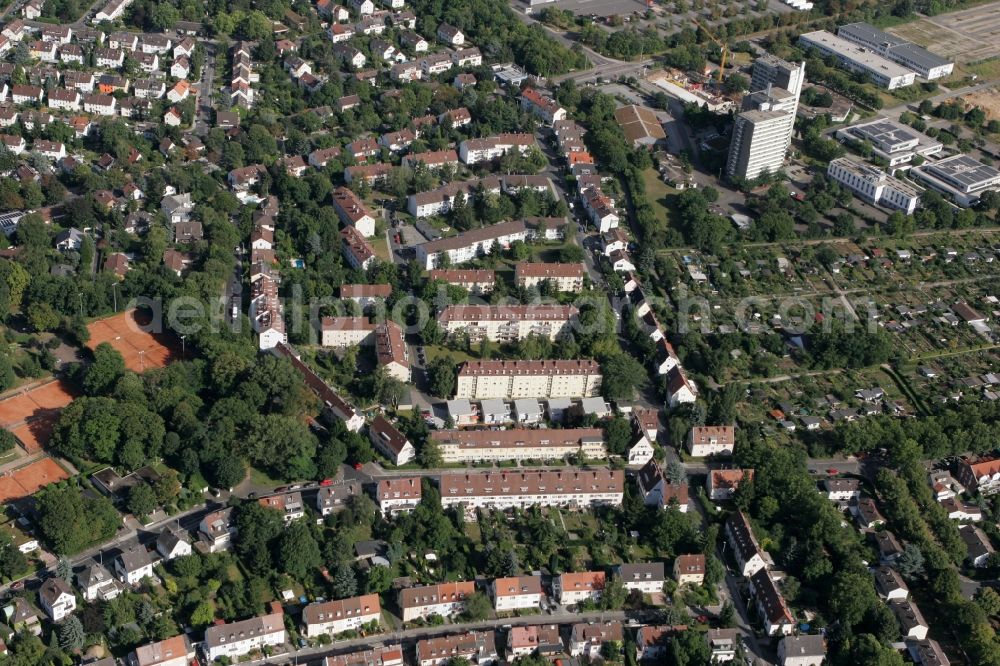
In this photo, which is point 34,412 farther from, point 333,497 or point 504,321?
point 504,321

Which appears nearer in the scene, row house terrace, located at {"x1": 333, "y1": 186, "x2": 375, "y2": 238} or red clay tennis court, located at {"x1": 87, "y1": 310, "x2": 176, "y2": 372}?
red clay tennis court, located at {"x1": 87, "y1": 310, "x2": 176, "y2": 372}

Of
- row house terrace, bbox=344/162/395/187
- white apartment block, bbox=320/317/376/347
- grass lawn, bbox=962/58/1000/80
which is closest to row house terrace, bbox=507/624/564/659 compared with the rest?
white apartment block, bbox=320/317/376/347

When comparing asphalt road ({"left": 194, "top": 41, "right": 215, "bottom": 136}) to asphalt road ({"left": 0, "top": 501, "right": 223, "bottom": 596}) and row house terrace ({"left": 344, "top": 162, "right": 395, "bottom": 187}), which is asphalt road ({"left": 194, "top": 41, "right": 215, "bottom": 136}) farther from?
asphalt road ({"left": 0, "top": 501, "right": 223, "bottom": 596})

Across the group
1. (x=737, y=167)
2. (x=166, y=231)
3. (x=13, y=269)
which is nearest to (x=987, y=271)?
(x=737, y=167)

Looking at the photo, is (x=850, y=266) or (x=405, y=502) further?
(x=850, y=266)

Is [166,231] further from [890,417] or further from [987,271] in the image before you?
[987,271]

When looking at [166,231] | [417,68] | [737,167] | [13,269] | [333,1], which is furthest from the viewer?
[333,1]
